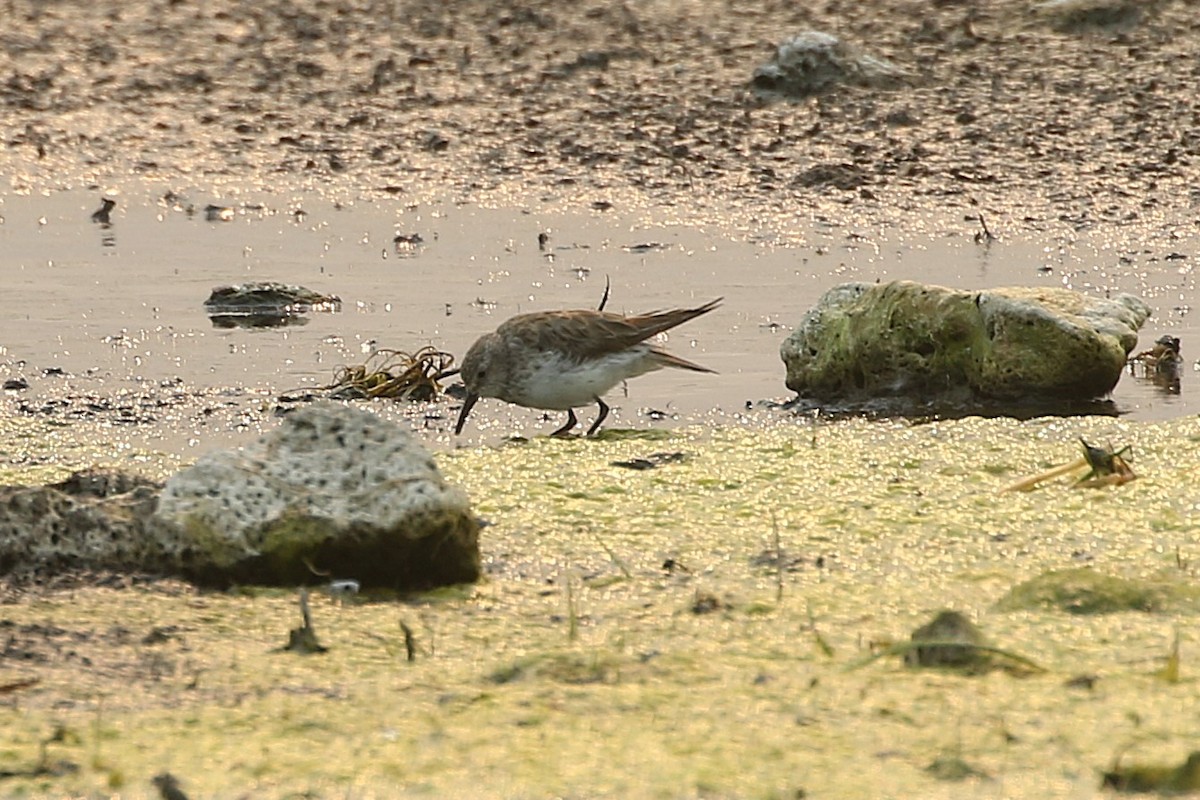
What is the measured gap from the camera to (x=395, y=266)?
32.1 ft

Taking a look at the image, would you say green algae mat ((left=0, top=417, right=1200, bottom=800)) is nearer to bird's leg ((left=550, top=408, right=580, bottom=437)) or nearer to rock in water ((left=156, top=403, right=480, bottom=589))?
rock in water ((left=156, top=403, right=480, bottom=589))

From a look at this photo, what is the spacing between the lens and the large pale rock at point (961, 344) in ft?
24.8

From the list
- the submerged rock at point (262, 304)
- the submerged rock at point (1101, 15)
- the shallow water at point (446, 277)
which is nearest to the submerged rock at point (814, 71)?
the submerged rock at point (1101, 15)

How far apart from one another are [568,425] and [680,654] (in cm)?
308

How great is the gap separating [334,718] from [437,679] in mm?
319

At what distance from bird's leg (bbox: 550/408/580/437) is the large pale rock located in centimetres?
76

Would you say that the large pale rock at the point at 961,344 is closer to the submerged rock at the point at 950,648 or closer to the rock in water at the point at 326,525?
the rock in water at the point at 326,525

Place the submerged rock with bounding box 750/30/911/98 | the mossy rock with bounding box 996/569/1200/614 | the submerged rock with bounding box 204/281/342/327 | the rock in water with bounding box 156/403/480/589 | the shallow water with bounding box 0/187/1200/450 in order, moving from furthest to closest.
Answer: the submerged rock with bounding box 750/30/911/98 → the submerged rock with bounding box 204/281/342/327 → the shallow water with bounding box 0/187/1200/450 → the rock in water with bounding box 156/403/480/589 → the mossy rock with bounding box 996/569/1200/614

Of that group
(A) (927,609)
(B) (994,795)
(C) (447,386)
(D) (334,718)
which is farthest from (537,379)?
(B) (994,795)

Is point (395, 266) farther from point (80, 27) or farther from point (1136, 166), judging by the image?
point (80, 27)

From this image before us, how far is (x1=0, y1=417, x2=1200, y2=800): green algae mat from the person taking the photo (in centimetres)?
386

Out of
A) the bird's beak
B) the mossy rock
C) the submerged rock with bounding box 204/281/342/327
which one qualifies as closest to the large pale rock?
the bird's beak

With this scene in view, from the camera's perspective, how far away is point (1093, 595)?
4.84 metres

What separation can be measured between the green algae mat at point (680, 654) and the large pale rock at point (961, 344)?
115cm
